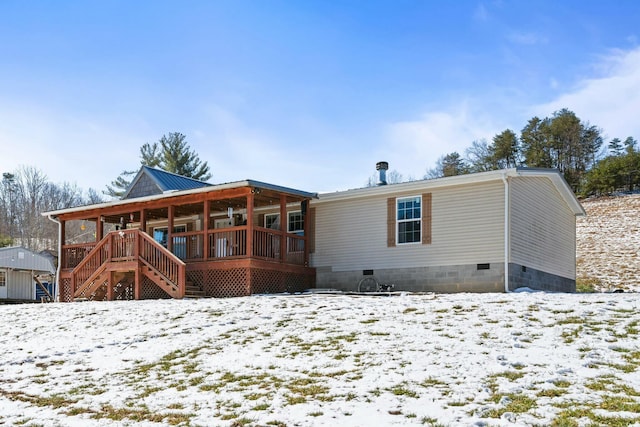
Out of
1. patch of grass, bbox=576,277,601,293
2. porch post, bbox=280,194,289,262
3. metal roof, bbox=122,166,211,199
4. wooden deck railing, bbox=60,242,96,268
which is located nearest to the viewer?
porch post, bbox=280,194,289,262

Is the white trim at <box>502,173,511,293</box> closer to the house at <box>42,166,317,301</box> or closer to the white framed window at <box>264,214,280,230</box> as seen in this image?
the house at <box>42,166,317,301</box>

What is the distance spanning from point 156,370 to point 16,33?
33.5 feet

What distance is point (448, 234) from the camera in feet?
51.8

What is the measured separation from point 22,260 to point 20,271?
0.81 meters

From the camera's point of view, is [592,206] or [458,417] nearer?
[458,417]

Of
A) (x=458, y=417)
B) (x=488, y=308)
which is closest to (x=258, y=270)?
(x=488, y=308)

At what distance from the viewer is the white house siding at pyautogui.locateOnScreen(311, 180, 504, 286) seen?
15.3 metres

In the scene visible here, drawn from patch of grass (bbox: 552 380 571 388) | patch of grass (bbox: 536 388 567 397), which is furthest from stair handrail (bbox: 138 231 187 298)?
patch of grass (bbox: 536 388 567 397)

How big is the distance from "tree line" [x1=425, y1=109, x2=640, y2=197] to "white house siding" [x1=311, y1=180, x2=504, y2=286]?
27.1m

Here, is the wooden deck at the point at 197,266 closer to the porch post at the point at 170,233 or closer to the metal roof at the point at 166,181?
the porch post at the point at 170,233

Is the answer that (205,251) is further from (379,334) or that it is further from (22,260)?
(22,260)

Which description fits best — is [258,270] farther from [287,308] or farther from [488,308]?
[488,308]

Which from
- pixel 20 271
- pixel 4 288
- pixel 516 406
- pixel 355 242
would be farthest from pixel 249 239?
pixel 20 271

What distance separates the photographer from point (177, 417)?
663cm
